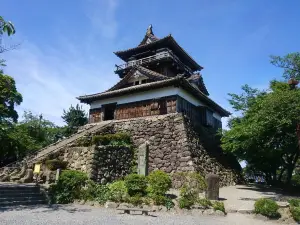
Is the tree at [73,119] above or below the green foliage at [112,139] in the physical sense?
above

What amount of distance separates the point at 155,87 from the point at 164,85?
0.92 metres

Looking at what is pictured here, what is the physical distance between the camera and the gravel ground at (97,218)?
8.15 metres

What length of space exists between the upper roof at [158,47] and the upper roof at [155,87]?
16.5ft

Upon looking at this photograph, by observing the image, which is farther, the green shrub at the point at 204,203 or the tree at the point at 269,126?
the tree at the point at 269,126

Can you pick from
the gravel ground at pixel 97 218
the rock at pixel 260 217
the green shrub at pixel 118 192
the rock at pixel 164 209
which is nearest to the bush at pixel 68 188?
the green shrub at pixel 118 192

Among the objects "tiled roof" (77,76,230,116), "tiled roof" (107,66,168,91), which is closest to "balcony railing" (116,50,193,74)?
"tiled roof" (107,66,168,91)

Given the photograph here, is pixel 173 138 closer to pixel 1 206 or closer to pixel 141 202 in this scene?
pixel 141 202

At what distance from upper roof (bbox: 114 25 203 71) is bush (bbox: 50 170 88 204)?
18.6 metres

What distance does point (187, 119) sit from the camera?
67.8 ft

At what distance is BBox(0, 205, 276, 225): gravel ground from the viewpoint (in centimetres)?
815

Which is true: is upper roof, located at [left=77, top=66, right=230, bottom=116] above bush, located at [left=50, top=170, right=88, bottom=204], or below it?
above

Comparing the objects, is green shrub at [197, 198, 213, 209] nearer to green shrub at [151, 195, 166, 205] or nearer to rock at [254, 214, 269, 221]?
green shrub at [151, 195, 166, 205]

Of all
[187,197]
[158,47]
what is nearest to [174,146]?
[187,197]

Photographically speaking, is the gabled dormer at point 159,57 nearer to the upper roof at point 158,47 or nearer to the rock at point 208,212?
the upper roof at point 158,47
